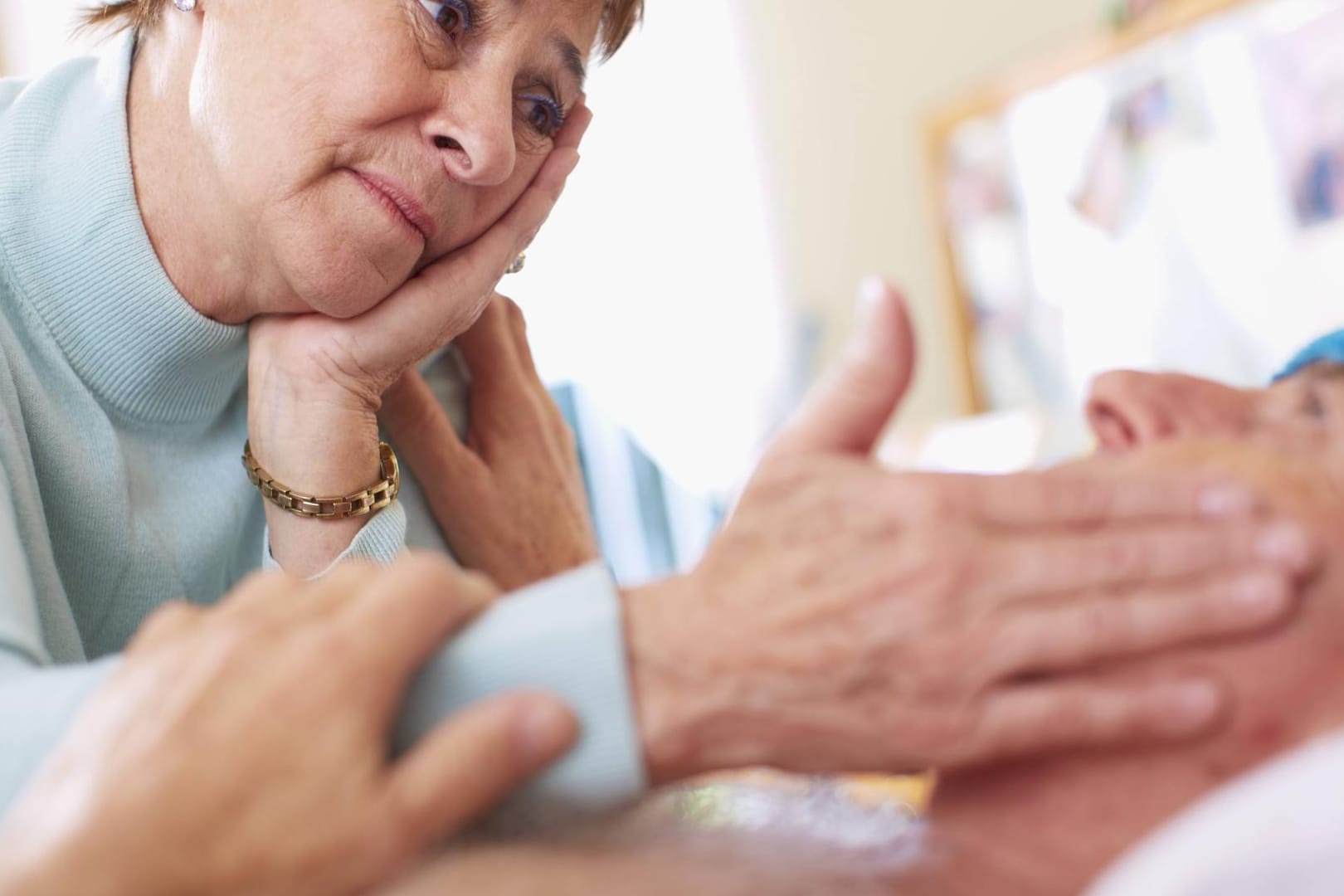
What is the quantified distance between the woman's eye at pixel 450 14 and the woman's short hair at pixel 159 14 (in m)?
0.17

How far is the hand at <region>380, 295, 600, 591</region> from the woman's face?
0.21 m

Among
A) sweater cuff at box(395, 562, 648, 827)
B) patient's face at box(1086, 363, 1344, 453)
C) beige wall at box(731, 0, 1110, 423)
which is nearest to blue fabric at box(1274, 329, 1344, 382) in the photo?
patient's face at box(1086, 363, 1344, 453)

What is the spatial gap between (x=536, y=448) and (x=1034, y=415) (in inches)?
58.1

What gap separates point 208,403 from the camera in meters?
1.20

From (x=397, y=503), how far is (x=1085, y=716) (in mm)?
775

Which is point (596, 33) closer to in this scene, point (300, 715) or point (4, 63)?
point (300, 715)

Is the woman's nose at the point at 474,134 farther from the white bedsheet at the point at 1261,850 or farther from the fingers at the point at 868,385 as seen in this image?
the white bedsheet at the point at 1261,850

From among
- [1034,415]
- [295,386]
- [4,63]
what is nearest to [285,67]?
[295,386]

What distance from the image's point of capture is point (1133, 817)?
0.66 meters

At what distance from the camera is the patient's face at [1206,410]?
0.79 meters

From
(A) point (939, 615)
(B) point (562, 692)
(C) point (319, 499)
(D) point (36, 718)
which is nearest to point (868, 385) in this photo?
(A) point (939, 615)

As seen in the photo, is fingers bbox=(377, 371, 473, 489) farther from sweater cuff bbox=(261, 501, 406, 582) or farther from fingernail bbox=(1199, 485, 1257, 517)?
fingernail bbox=(1199, 485, 1257, 517)

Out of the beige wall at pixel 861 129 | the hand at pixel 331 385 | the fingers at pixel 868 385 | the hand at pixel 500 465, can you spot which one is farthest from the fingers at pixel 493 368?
the beige wall at pixel 861 129

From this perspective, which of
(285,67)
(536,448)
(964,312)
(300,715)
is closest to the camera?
(300,715)
